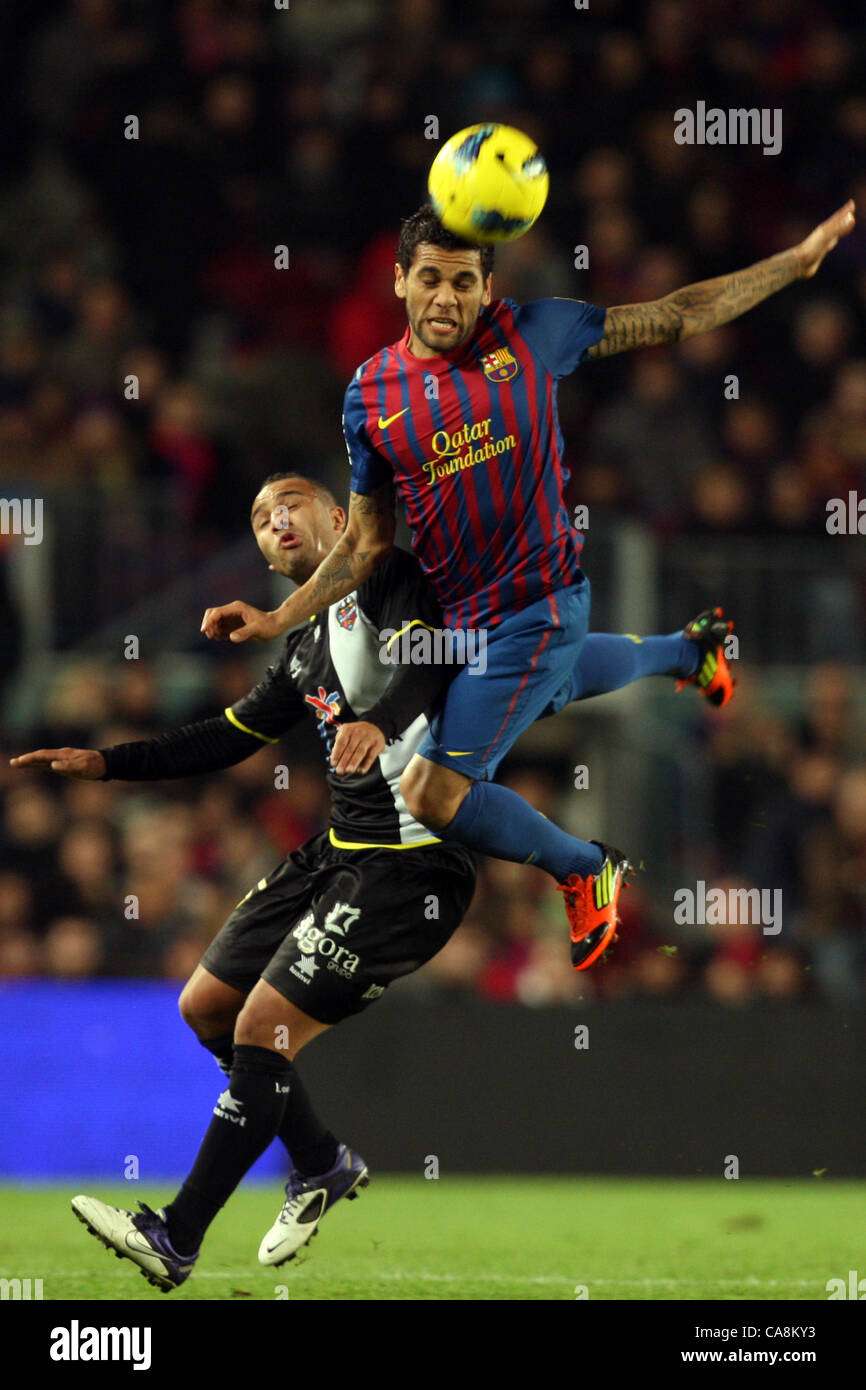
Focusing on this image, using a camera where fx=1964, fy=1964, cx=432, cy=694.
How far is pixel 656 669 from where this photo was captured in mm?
6602

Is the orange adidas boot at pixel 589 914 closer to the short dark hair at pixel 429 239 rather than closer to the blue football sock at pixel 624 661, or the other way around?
the blue football sock at pixel 624 661

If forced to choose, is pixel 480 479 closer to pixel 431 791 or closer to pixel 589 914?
pixel 431 791

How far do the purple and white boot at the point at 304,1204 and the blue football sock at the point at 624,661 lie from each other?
169 cm

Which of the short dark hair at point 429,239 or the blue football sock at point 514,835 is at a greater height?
the short dark hair at point 429,239

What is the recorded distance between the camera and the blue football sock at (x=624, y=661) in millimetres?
6324

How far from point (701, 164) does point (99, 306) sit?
403 centimetres

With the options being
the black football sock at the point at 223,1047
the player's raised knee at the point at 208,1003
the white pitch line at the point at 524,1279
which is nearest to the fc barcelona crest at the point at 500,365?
the player's raised knee at the point at 208,1003

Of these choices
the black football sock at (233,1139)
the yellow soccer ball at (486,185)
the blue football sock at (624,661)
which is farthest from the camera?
the blue football sock at (624,661)

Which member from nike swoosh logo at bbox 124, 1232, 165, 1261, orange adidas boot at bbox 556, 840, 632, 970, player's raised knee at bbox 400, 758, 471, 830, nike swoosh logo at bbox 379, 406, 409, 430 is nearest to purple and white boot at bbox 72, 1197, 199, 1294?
nike swoosh logo at bbox 124, 1232, 165, 1261

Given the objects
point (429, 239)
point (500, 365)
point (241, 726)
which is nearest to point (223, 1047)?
point (241, 726)

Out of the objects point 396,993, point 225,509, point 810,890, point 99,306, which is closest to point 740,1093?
point 810,890

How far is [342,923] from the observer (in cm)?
581

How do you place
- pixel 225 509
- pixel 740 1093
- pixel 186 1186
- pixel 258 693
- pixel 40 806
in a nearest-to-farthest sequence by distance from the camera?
pixel 186 1186 → pixel 258 693 → pixel 740 1093 → pixel 40 806 → pixel 225 509
